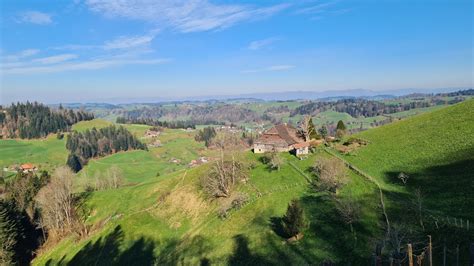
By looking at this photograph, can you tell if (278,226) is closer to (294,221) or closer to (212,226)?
(294,221)

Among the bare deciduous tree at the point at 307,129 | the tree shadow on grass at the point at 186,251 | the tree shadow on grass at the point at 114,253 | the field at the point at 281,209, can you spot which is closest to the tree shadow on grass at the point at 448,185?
the field at the point at 281,209

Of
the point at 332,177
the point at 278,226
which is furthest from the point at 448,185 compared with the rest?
the point at 278,226

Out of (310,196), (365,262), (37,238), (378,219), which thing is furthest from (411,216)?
(37,238)

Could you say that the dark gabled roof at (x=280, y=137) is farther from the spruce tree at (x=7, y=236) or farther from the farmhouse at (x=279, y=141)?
the spruce tree at (x=7, y=236)

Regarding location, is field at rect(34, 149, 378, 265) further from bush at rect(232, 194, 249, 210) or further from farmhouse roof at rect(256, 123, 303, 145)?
farmhouse roof at rect(256, 123, 303, 145)

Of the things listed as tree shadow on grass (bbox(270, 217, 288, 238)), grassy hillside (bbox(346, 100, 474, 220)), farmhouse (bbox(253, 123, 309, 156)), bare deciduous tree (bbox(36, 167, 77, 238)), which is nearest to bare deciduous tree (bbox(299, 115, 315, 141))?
farmhouse (bbox(253, 123, 309, 156))

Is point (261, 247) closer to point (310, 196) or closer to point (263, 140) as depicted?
point (310, 196)
